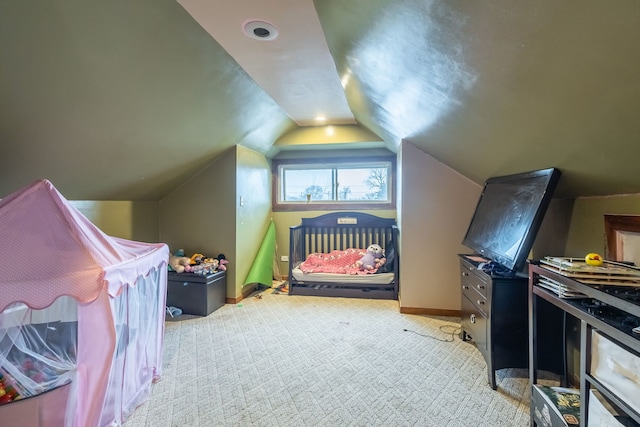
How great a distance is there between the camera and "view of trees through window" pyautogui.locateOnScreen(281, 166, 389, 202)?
4.82m

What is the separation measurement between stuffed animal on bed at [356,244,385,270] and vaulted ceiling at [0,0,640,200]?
1735mm

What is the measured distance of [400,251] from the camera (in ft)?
11.7

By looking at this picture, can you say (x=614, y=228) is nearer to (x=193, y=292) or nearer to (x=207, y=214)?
(x=193, y=292)

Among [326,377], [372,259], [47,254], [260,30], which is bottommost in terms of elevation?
[326,377]

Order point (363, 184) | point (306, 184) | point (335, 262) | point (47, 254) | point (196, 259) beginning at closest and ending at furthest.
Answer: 1. point (47, 254)
2. point (196, 259)
3. point (335, 262)
4. point (363, 184)
5. point (306, 184)

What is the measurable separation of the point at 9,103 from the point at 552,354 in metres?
3.48

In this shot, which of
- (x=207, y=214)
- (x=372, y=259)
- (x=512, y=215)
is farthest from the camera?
(x=372, y=259)

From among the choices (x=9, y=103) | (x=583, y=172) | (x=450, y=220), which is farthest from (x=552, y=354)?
(x=9, y=103)

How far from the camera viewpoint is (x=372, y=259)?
410 cm

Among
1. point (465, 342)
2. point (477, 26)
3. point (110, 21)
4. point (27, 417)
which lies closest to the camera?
point (477, 26)

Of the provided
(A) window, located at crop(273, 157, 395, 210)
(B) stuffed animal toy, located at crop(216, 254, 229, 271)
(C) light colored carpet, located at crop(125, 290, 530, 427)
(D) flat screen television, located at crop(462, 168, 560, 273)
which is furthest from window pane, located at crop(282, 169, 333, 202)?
(D) flat screen television, located at crop(462, 168, 560, 273)

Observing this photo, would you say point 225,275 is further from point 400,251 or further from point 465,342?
point 465,342

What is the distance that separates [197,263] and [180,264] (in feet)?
0.59

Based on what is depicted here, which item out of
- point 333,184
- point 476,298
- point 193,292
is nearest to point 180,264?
point 193,292
